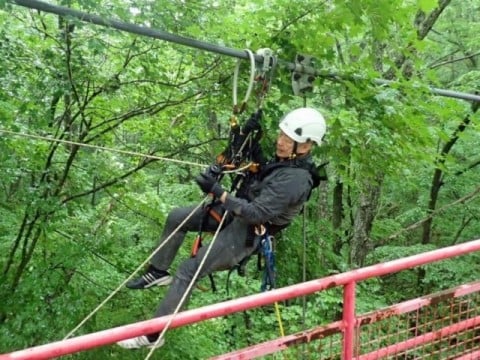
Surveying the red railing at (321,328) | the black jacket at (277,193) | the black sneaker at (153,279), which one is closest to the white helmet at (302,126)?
the black jacket at (277,193)

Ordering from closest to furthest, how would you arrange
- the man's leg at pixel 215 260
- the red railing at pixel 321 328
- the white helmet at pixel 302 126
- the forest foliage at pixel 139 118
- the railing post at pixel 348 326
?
1. the red railing at pixel 321 328
2. the railing post at pixel 348 326
3. the man's leg at pixel 215 260
4. the white helmet at pixel 302 126
5. the forest foliage at pixel 139 118

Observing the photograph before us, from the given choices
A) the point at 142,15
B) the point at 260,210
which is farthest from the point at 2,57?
the point at 260,210

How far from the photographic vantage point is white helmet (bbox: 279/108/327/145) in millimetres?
3553

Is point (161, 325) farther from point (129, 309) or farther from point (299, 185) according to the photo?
point (129, 309)

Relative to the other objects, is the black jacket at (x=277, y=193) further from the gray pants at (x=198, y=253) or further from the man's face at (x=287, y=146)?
the gray pants at (x=198, y=253)

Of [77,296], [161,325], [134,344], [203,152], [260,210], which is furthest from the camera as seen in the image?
[203,152]

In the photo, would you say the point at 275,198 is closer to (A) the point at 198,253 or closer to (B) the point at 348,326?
(A) the point at 198,253

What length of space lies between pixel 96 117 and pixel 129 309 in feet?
7.02

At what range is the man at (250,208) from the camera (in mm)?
3330

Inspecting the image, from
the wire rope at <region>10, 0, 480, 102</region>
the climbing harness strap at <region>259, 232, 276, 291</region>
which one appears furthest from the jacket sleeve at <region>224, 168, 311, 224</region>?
the wire rope at <region>10, 0, 480, 102</region>

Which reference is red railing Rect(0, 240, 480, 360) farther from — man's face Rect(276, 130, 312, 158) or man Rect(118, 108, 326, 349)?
man's face Rect(276, 130, 312, 158)

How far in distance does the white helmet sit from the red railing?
108 cm

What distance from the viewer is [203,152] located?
6340mm

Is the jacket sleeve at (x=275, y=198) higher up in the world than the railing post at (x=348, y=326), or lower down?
higher up
